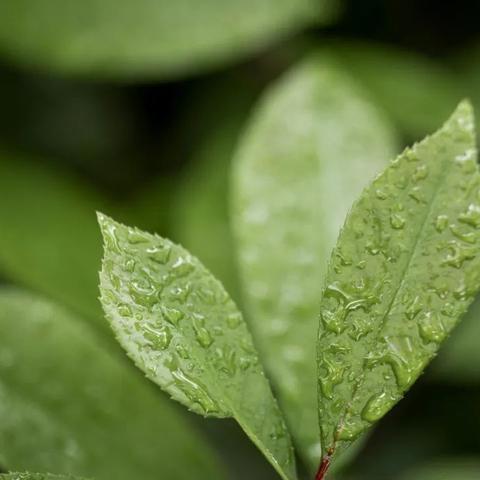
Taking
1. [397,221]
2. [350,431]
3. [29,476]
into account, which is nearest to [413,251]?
[397,221]

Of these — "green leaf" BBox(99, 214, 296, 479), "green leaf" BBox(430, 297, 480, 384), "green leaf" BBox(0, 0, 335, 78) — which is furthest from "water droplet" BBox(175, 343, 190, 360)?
"green leaf" BBox(0, 0, 335, 78)

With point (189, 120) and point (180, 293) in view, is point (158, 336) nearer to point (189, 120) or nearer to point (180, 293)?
point (180, 293)

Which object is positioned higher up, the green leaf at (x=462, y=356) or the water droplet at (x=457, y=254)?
the water droplet at (x=457, y=254)

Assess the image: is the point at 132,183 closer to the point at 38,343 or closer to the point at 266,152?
the point at 266,152

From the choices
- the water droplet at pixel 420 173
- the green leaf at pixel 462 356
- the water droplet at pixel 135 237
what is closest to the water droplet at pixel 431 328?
the water droplet at pixel 420 173

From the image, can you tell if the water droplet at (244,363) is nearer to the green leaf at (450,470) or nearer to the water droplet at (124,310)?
the water droplet at (124,310)

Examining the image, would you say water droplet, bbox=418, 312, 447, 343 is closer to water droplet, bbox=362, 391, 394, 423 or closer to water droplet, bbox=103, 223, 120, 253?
water droplet, bbox=362, 391, 394, 423
